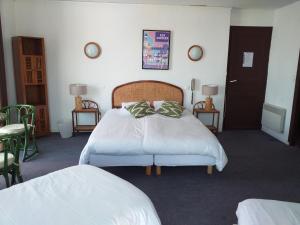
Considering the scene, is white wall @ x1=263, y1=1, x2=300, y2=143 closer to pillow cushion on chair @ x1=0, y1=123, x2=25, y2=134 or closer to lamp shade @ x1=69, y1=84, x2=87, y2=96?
lamp shade @ x1=69, y1=84, x2=87, y2=96

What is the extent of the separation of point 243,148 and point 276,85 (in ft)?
5.12

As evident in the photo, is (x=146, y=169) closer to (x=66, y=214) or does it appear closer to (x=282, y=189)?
(x=282, y=189)

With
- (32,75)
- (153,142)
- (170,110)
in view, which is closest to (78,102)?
(32,75)

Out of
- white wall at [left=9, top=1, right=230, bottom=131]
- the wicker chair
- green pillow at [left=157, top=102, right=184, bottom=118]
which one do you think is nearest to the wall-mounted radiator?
white wall at [left=9, top=1, right=230, bottom=131]

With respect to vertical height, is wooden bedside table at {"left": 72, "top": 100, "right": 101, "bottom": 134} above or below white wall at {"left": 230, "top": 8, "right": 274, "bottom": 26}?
below

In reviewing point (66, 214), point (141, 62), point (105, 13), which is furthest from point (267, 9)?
point (66, 214)

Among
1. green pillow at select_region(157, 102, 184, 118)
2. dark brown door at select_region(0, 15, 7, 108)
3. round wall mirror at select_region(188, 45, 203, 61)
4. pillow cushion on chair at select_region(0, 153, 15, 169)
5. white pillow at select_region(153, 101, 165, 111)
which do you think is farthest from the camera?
round wall mirror at select_region(188, 45, 203, 61)

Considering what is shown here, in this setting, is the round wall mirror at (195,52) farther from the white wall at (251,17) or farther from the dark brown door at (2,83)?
the dark brown door at (2,83)

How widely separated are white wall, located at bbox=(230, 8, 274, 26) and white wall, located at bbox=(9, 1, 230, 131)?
0.26 m

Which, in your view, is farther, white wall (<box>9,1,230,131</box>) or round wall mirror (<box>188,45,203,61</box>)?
round wall mirror (<box>188,45,203,61</box>)

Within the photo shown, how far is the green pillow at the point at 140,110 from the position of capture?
4.06m

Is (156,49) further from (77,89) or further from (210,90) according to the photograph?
(77,89)

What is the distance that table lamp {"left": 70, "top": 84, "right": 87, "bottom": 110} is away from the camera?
14.6 feet

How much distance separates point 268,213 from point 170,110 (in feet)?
9.01
